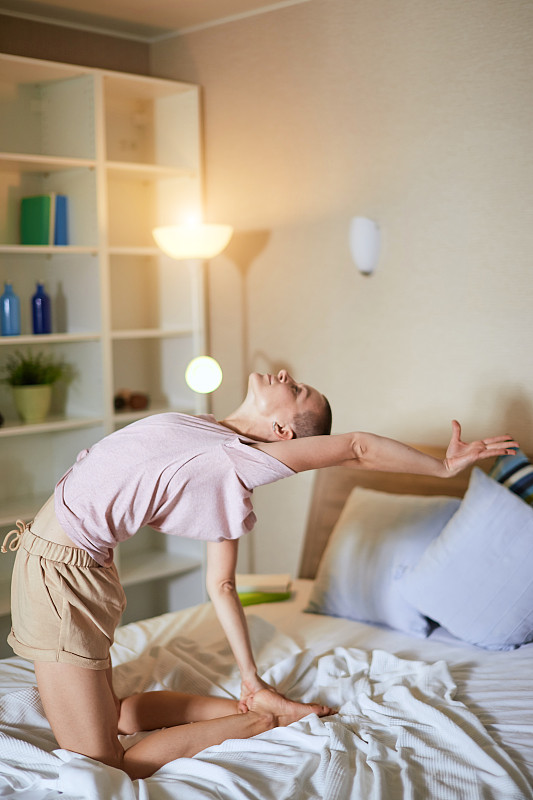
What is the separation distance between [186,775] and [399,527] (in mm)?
1243

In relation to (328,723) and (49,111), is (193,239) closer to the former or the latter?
(49,111)

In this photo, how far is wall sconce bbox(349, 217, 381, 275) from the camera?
124 inches

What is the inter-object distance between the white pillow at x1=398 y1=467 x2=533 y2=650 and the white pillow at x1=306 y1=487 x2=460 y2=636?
8 cm

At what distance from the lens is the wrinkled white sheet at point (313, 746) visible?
1.61 m

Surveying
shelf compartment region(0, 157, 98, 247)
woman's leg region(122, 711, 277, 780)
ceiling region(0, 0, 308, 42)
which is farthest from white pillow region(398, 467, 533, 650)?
ceiling region(0, 0, 308, 42)

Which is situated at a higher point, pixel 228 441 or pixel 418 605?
pixel 228 441

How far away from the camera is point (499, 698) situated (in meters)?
2.06

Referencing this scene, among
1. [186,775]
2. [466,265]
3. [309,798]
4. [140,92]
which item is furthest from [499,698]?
[140,92]

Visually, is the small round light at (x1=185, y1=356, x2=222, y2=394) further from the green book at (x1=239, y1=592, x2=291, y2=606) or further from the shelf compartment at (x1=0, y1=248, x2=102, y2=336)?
the green book at (x1=239, y1=592, x2=291, y2=606)

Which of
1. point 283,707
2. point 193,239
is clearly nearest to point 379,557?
point 283,707

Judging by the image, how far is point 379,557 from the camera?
8.87 ft

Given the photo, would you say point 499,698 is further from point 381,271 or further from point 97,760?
point 381,271

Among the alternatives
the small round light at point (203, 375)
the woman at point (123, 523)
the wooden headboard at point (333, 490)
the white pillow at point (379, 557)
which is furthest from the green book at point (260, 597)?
the small round light at point (203, 375)

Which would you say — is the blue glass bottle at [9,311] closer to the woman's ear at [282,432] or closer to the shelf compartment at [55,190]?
the shelf compartment at [55,190]
